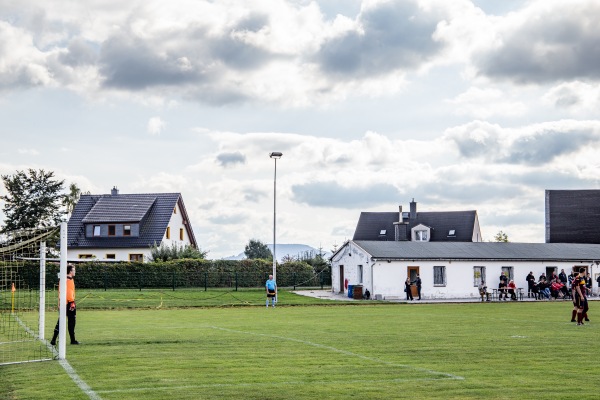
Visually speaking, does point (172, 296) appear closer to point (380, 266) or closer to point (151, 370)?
point (380, 266)

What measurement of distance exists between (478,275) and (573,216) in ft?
100

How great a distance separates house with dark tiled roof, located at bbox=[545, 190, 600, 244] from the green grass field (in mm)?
59628

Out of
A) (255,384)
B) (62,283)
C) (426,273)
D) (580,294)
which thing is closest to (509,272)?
(426,273)

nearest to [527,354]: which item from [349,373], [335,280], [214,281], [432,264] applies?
[349,373]

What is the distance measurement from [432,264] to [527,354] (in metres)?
39.3

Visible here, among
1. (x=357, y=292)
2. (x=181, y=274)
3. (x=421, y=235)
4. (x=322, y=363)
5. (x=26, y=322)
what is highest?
(x=421, y=235)

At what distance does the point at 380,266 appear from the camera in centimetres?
5394

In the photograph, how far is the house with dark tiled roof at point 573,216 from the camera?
82.5 meters

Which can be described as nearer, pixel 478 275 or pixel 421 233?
pixel 478 275

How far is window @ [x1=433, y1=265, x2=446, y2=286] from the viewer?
56438 millimetres

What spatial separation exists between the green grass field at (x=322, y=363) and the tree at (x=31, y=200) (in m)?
65.5

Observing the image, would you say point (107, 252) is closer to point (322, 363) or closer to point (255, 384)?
point (322, 363)

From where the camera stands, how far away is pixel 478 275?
5825cm

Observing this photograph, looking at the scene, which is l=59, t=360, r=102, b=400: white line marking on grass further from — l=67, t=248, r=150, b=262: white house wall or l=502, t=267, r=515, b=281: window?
l=67, t=248, r=150, b=262: white house wall
